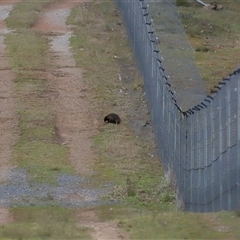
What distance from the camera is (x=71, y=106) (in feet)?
77.9

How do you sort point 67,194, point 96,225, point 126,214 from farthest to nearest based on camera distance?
point 67,194 < point 126,214 < point 96,225

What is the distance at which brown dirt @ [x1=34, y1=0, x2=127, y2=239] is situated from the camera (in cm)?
1898

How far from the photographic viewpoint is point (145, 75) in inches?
929

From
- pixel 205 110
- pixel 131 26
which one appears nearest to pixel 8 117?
pixel 131 26

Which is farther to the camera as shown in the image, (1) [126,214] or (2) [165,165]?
(2) [165,165]

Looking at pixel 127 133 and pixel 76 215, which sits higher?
pixel 76 215

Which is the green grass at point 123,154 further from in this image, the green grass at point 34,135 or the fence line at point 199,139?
the green grass at point 34,135

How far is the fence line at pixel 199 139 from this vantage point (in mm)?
10711

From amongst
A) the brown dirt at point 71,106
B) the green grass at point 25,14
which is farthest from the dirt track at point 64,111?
the green grass at point 25,14

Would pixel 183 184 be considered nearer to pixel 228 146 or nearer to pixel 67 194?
pixel 67 194

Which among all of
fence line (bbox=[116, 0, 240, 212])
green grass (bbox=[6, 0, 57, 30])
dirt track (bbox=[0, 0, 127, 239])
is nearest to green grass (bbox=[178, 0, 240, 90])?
dirt track (bbox=[0, 0, 127, 239])

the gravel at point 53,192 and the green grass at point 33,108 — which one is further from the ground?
the gravel at point 53,192

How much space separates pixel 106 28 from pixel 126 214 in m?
19.0

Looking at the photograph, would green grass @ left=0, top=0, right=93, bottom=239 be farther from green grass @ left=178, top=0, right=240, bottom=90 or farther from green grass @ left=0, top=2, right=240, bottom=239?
green grass @ left=178, top=0, right=240, bottom=90
